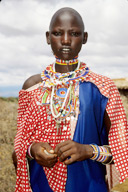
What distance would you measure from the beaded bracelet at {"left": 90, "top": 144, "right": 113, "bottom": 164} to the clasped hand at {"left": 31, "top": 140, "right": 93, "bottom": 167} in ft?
0.11

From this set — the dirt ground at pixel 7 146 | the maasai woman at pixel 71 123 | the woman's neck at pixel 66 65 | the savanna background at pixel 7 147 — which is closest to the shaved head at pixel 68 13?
the maasai woman at pixel 71 123

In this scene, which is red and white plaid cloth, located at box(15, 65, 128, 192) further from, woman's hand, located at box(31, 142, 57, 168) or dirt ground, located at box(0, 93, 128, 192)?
dirt ground, located at box(0, 93, 128, 192)

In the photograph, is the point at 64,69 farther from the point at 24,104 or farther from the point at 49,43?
the point at 24,104

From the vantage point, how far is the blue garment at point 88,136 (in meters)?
1.77

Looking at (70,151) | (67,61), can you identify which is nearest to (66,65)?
(67,61)

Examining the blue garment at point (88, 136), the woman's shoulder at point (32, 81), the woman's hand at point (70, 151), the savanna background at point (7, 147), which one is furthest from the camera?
the savanna background at point (7, 147)

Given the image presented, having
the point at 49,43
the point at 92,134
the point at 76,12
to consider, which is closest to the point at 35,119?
the point at 92,134

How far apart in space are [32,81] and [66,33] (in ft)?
1.59

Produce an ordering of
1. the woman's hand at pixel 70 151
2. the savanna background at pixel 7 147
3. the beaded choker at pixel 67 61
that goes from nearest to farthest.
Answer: the woman's hand at pixel 70 151, the beaded choker at pixel 67 61, the savanna background at pixel 7 147

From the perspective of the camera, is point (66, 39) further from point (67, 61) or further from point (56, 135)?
point (56, 135)

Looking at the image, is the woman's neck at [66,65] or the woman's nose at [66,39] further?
the woman's neck at [66,65]

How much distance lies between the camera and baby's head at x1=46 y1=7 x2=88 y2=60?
5.84 feet

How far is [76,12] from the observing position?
1.86 metres

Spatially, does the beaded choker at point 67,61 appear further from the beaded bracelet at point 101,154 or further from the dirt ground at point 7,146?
the dirt ground at point 7,146
